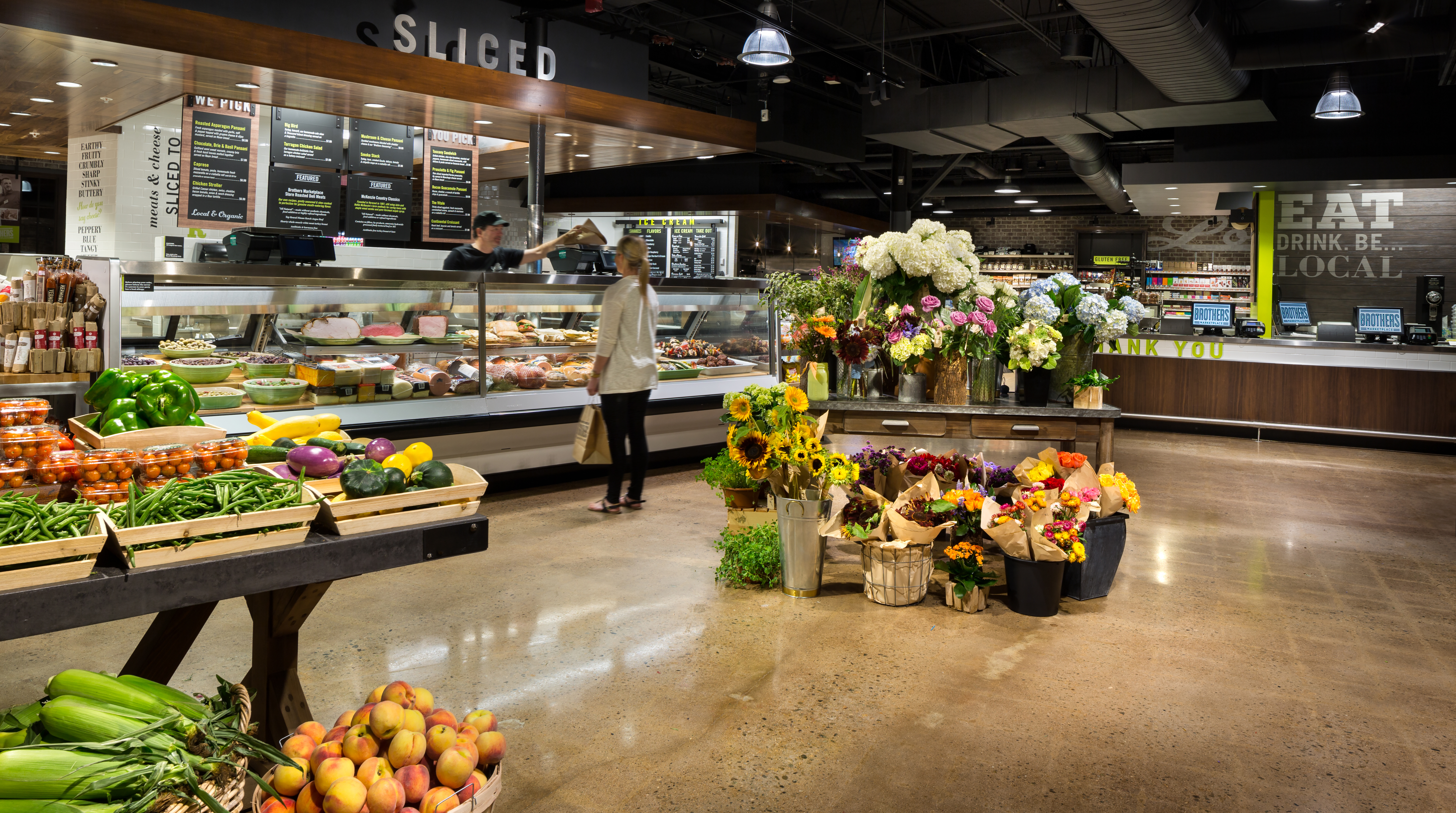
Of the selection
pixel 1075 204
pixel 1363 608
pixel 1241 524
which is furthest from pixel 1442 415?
pixel 1075 204

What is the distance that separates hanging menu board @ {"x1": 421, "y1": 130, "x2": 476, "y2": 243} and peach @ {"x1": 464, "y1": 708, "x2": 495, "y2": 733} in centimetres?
629

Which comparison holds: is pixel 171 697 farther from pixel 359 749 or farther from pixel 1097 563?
pixel 1097 563

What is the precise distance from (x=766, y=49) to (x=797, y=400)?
427 centimetres

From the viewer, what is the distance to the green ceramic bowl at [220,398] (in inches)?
188

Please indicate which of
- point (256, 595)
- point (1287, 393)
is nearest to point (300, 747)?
point (256, 595)

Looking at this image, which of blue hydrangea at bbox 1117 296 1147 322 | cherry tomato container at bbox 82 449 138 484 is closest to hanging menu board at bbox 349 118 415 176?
blue hydrangea at bbox 1117 296 1147 322

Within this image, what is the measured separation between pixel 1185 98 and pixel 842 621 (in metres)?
8.13

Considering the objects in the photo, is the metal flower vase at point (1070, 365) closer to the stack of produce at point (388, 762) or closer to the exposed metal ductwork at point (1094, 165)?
the stack of produce at point (388, 762)

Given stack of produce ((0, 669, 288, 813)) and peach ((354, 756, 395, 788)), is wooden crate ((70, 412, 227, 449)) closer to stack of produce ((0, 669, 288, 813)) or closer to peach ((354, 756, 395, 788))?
stack of produce ((0, 669, 288, 813))

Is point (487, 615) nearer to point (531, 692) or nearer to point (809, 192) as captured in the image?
point (531, 692)

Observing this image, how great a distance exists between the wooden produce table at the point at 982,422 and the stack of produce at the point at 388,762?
302 cm

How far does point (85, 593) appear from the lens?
1.58 m

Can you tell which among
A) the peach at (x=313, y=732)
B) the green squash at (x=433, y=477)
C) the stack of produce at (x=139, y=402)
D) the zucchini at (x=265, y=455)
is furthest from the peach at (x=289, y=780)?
the stack of produce at (x=139, y=402)

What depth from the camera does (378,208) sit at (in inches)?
292
